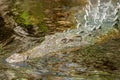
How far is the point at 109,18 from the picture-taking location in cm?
1030

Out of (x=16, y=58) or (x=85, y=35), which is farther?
(x=85, y=35)

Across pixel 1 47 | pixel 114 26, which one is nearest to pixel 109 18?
pixel 114 26

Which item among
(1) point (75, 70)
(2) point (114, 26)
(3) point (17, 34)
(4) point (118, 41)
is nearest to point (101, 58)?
(1) point (75, 70)

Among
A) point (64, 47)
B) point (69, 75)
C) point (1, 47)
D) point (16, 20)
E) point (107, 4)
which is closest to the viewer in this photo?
point (69, 75)

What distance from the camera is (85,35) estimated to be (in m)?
9.10

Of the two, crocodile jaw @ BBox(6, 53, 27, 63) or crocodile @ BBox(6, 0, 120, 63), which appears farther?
crocodile @ BBox(6, 0, 120, 63)

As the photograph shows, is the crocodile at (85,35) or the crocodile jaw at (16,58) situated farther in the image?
the crocodile at (85,35)

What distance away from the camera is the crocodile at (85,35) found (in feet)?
27.0

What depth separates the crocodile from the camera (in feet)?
27.0

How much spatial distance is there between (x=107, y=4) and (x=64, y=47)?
320 cm

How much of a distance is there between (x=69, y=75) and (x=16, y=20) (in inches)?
247

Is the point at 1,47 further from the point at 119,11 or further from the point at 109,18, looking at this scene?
the point at 119,11

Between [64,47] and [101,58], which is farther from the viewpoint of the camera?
[64,47]

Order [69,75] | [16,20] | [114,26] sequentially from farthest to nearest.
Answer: [16,20] < [114,26] < [69,75]
